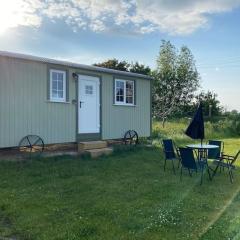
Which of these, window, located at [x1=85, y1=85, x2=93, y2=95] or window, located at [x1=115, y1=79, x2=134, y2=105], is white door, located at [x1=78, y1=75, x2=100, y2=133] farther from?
window, located at [x1=115, y1=79, x2=134, y2=105]

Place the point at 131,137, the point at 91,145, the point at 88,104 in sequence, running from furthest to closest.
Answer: the point at 131,137 < the point at 88,104 < the point at 91,145

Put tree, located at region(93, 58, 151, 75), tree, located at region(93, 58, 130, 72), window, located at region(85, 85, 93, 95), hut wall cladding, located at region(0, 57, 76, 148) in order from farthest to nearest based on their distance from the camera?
tree, located at region(93, 58, 130, 72) → tree, located at region(93, 58, 151, 75) → window, located at region(85, 85, 93, 95) → hut wall cladding, located at region(0, 57, 76, 148)

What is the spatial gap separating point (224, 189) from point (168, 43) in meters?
21.5

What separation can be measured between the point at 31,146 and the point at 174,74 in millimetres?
18417

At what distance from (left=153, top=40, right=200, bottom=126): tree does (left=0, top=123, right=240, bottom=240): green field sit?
59.8 ft

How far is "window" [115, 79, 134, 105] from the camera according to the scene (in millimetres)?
12516

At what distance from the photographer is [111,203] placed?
535 centimetres

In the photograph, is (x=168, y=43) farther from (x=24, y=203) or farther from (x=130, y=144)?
(x=24, y=203)

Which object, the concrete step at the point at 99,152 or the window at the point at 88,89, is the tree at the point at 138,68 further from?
the concrete step at the point at 99,152

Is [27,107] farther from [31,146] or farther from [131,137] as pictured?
[131,137]

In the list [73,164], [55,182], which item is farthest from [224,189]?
[73,164]

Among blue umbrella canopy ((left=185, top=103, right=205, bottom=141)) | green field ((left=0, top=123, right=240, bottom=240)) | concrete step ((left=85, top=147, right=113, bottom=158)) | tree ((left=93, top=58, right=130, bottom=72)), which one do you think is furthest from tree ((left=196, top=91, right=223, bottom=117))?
green field ((left=0, top=123, right=240, bottom=240))

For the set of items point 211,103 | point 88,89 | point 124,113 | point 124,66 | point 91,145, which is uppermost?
point 124,66

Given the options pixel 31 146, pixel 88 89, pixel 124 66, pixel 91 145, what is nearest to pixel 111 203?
pixel 31 146
